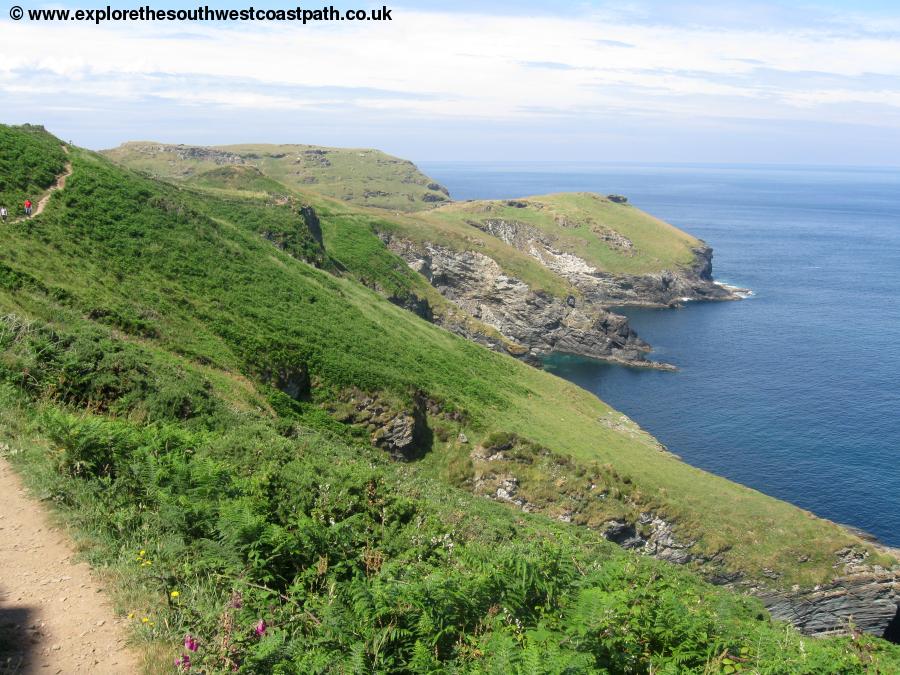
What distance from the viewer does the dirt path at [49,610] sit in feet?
24.0

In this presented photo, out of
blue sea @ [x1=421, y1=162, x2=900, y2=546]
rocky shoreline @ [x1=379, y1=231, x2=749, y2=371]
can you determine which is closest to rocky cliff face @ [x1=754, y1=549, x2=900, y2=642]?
blue sea @ [x1=421, y1=162, x2=900, y2=546]

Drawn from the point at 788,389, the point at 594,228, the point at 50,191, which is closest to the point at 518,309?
the point at 788,389

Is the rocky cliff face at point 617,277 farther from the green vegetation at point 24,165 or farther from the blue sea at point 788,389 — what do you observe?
the green vegetation at point 24,165

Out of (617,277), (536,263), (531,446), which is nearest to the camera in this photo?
(531,446)

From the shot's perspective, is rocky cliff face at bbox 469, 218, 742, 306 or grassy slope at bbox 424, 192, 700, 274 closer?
rocky cliff face at bbox 469, 218, 742, 306

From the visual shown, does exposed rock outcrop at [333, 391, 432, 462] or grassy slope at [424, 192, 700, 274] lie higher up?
grassy slope at [424, 192, 700, 274]

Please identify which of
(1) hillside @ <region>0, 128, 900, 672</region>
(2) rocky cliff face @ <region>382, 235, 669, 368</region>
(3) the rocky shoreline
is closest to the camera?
(1) hillside @ <region>0, 128, 900, 672</region>

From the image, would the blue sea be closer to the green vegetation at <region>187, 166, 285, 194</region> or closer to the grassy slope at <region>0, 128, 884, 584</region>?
the grassy slope at <region>0, 128, 884, 584</region>

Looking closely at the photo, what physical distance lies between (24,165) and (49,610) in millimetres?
41486

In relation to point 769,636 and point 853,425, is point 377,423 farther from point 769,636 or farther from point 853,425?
point 853,425

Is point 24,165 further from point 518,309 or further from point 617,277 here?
point 617,277

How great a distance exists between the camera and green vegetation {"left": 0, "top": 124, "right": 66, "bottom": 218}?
35141mm

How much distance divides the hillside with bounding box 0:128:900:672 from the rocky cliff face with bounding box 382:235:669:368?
37.6m

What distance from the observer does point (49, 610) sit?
26.5 feet
